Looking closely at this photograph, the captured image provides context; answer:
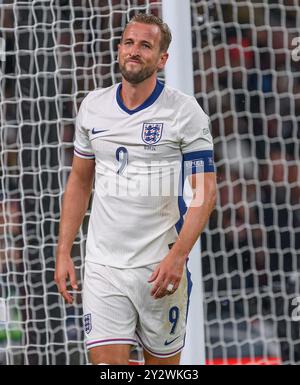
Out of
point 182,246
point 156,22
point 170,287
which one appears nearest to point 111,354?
point 170,287

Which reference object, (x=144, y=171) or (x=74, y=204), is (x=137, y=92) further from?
(x=74, y=204)

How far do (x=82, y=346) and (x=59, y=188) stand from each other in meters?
0.81

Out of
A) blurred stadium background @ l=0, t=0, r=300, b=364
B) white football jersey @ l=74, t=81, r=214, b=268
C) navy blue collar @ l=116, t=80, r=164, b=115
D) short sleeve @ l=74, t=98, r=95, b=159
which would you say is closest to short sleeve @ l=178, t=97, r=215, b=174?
white football jersey @ l=74, t=81, r=214, b=268

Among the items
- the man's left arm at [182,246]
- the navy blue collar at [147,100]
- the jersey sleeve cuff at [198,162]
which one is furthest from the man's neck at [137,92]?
the man's left arm at [182,246]

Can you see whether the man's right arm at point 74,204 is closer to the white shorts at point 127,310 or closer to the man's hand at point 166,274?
the white shorts at point 127,310

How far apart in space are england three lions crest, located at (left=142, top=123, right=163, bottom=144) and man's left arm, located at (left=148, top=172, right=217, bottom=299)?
23cm

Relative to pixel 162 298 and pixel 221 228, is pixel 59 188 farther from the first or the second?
pixel 162 298

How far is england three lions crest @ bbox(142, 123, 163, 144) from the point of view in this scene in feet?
13.0

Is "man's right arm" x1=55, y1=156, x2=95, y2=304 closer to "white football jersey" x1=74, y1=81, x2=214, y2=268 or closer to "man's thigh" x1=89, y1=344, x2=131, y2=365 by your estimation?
"white football jersey" x1=74, y1=81, x2=214, y2=268

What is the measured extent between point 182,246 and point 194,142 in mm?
382

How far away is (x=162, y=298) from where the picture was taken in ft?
13.1

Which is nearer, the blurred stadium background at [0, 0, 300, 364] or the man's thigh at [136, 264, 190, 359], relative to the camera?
the man's thigh at [136, 264, 190, 359]

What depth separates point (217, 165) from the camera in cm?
564

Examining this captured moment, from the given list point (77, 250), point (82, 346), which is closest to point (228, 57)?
point (77, 250)
